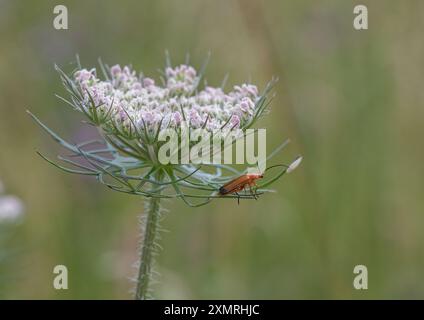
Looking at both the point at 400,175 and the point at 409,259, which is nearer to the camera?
the point at 409,259

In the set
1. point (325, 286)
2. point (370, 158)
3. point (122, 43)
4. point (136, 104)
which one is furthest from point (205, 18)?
point (136, 104)

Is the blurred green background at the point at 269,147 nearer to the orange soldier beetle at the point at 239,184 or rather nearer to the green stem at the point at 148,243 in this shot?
the green stem at the point at 148,243

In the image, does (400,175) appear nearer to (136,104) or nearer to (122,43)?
(122,43)

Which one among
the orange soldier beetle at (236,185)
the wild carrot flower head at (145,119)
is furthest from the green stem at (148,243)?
the orange soldier beetle at (236,185)

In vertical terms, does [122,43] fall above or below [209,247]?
above

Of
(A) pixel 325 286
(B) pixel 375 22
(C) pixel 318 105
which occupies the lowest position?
(A) pixel 325 286

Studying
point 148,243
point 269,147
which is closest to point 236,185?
point 148,243

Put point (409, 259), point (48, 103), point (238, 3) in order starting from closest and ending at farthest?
point (238, 3), point (409, 259), point (48, 103)
